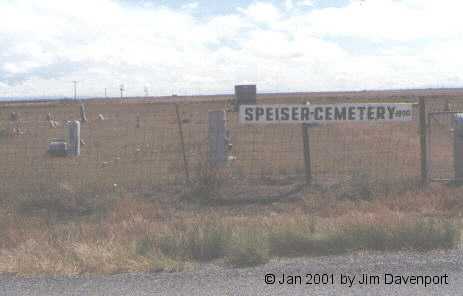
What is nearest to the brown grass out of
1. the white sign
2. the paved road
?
the paved road

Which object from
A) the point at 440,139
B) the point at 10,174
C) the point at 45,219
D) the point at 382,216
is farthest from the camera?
the point at 440,139

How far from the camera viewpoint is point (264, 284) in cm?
702

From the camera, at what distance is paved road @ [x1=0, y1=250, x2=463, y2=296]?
6766 millimetres

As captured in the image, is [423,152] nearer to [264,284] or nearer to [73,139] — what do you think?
[264,284]

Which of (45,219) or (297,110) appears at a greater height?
(297,110)

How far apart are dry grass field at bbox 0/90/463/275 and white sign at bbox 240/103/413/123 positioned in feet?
3.71

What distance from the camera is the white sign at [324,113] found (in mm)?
13781

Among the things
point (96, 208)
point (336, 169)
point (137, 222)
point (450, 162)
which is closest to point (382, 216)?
point (137, 222)

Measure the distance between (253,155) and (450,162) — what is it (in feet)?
18.1

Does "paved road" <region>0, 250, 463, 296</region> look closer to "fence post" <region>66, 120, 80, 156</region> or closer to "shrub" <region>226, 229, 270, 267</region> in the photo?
"shrub" <region>226, 229, 270, 267</region>

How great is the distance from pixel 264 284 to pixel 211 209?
5432mm

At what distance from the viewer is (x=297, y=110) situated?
45.2 feet

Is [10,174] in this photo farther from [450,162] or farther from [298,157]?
[450,162]

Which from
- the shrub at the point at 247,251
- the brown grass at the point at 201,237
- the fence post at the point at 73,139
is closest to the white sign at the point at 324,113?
the brown grass at the point at 201,237
